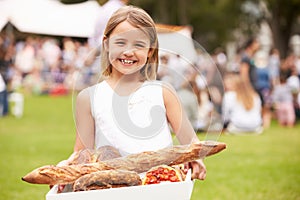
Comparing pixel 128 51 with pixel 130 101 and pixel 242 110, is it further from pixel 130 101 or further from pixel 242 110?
pixel 242 110

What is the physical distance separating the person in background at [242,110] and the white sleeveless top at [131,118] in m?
8.34

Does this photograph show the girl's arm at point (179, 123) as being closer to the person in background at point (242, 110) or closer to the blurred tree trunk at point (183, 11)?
the person in background at point (242, 110)

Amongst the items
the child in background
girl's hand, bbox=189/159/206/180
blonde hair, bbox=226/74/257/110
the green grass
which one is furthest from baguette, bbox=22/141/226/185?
the child in background

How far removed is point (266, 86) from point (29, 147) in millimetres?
6682

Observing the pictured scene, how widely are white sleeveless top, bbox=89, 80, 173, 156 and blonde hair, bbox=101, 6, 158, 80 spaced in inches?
2.1

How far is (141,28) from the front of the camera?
246 cm

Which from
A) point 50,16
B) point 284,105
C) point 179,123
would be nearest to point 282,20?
point 50,16

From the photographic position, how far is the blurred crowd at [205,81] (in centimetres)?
259

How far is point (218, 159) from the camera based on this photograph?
7758 mm

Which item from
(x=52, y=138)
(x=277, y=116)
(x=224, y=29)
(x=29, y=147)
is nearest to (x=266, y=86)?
(x=277, y=116)

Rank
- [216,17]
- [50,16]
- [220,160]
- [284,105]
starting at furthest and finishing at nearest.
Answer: [216,17] < [50,16] < [284,105] < [220,160]

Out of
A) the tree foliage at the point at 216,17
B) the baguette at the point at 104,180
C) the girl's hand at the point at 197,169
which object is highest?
the baguette at the point at 104,180

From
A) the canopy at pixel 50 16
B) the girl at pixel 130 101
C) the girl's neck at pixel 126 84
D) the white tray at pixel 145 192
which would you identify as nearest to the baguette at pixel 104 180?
the white tray at pixel 145 192

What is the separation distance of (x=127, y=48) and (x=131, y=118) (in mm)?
268
